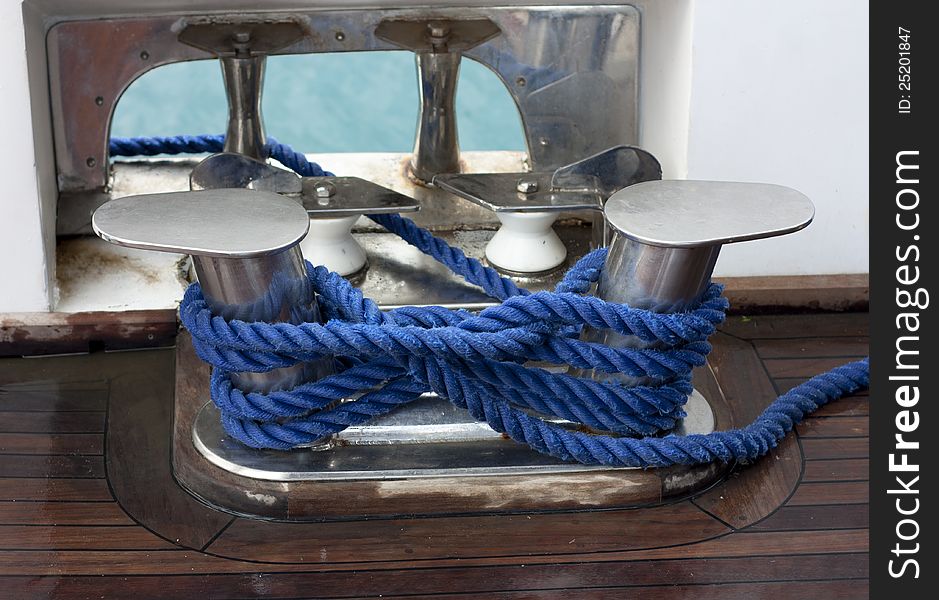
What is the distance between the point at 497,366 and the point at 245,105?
29.0 inches

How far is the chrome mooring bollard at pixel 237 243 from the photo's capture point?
3.58 feet

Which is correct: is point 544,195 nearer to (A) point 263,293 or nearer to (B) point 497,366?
(B) point 497,366

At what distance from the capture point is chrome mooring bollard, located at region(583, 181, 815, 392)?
1.14m

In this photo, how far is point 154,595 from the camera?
1094mm

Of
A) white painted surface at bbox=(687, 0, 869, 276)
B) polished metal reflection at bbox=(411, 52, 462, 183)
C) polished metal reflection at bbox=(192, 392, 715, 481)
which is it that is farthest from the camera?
polished metal reflection at bbox=(411, 52, 462, 183)

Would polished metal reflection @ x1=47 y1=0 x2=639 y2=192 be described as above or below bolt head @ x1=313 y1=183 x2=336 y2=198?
above

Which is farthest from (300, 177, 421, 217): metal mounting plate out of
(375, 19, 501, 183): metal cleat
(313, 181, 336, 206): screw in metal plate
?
(375, 19, 501, 183): metal cleat

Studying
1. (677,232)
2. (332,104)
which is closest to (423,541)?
(677,232)

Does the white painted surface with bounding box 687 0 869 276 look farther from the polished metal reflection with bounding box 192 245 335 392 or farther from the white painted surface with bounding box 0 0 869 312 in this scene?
the polished metal reflection with bounding box 192 245 335 392

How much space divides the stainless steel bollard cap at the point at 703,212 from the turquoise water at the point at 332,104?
3.18 m

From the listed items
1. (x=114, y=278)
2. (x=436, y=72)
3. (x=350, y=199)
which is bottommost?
(x=114, y=278)

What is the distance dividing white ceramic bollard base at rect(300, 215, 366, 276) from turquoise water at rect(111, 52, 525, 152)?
2.86 meters

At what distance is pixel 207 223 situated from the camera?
113 centimetres

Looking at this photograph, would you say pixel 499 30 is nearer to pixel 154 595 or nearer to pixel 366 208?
pixel 366 208
